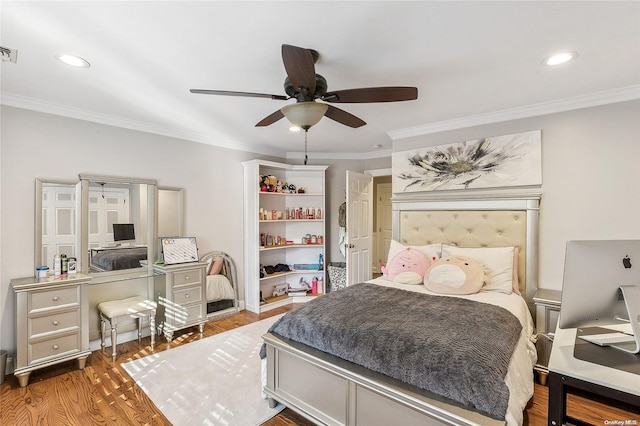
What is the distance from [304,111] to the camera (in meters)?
1.87

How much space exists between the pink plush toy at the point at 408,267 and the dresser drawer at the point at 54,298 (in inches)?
119

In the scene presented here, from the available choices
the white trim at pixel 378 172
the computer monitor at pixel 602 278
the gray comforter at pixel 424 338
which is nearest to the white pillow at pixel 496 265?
the gray comforter at pixel 424 338

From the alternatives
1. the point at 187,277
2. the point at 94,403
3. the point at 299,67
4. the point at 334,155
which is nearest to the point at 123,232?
the point at 187,277

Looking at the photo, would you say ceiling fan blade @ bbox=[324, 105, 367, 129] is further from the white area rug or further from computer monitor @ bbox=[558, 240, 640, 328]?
the white area rug

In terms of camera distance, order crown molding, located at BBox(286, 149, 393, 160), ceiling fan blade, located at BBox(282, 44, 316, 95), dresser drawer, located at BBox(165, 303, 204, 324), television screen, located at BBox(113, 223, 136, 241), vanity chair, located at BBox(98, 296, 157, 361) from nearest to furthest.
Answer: ceiling fan blade, located at BBox(282, 44, 316, 95)
vanity chair, located at BBox(98, 296, 157, 361)
television screen, located at BBox(113, 223, 136, 241)
dresser drawer, located at BBox(165, 303, 204, 324)
crown molding, located at BBox(286, 149, 393, 160)

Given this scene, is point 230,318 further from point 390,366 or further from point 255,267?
point 390,366

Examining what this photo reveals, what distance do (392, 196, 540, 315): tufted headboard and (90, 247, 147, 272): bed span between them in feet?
10.2

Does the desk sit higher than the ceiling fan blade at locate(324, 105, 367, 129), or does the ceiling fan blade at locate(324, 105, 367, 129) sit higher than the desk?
the ceiling fan blade at locate(324, 105, 367, 129)

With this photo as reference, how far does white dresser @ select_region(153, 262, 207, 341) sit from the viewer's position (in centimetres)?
344

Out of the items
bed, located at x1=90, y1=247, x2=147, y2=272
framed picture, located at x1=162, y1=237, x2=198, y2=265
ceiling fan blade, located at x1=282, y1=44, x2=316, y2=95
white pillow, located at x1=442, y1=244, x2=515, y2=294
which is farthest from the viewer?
framed picture, located at x1=162, y1=237, x2=198, y2=265

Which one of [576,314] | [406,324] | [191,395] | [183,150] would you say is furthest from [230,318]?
[576,314]

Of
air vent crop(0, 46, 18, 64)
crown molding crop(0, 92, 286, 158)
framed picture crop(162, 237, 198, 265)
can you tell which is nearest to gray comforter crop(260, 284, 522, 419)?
framed picture crop(162, 237, 198, 265)

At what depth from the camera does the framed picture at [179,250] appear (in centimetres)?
356

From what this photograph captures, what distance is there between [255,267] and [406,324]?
2887 mm
